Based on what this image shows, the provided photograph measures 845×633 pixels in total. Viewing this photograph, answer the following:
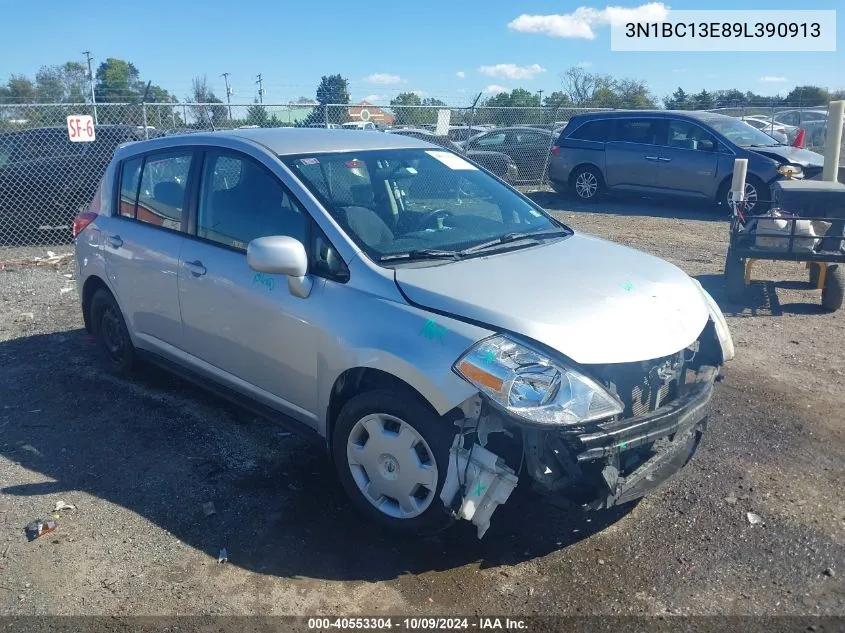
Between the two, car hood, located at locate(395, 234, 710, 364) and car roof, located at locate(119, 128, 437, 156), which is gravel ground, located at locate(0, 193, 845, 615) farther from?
car roof, located at locate(119, 128, 437, 156)

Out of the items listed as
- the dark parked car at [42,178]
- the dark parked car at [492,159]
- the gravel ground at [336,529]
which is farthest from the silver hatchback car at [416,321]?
the dark parked car at [492,159]

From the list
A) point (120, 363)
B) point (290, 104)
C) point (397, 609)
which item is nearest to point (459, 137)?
point (290, 104)

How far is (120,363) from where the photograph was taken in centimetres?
571

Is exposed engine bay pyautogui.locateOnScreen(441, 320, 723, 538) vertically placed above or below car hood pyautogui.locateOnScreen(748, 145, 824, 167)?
below

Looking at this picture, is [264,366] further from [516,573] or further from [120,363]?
[120,363]

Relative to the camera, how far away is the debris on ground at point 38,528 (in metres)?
3.72

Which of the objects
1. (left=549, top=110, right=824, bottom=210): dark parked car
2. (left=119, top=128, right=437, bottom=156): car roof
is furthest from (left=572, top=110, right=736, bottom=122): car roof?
(left=119, top=128, right=437, bottom=156): car roof

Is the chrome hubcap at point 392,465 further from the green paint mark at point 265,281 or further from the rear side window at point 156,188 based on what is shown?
the rear side window at point 156,188

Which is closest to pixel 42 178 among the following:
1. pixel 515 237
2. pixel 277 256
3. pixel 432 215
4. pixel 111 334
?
pixel 111 334

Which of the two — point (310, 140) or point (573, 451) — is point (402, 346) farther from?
point (310, 140)

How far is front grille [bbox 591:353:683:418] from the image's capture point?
10.7 feet

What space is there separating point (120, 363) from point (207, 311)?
166 cm

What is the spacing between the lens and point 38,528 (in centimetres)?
375

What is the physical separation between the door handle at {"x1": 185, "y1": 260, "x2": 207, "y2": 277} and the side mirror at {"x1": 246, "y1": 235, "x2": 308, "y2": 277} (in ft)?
2.86
